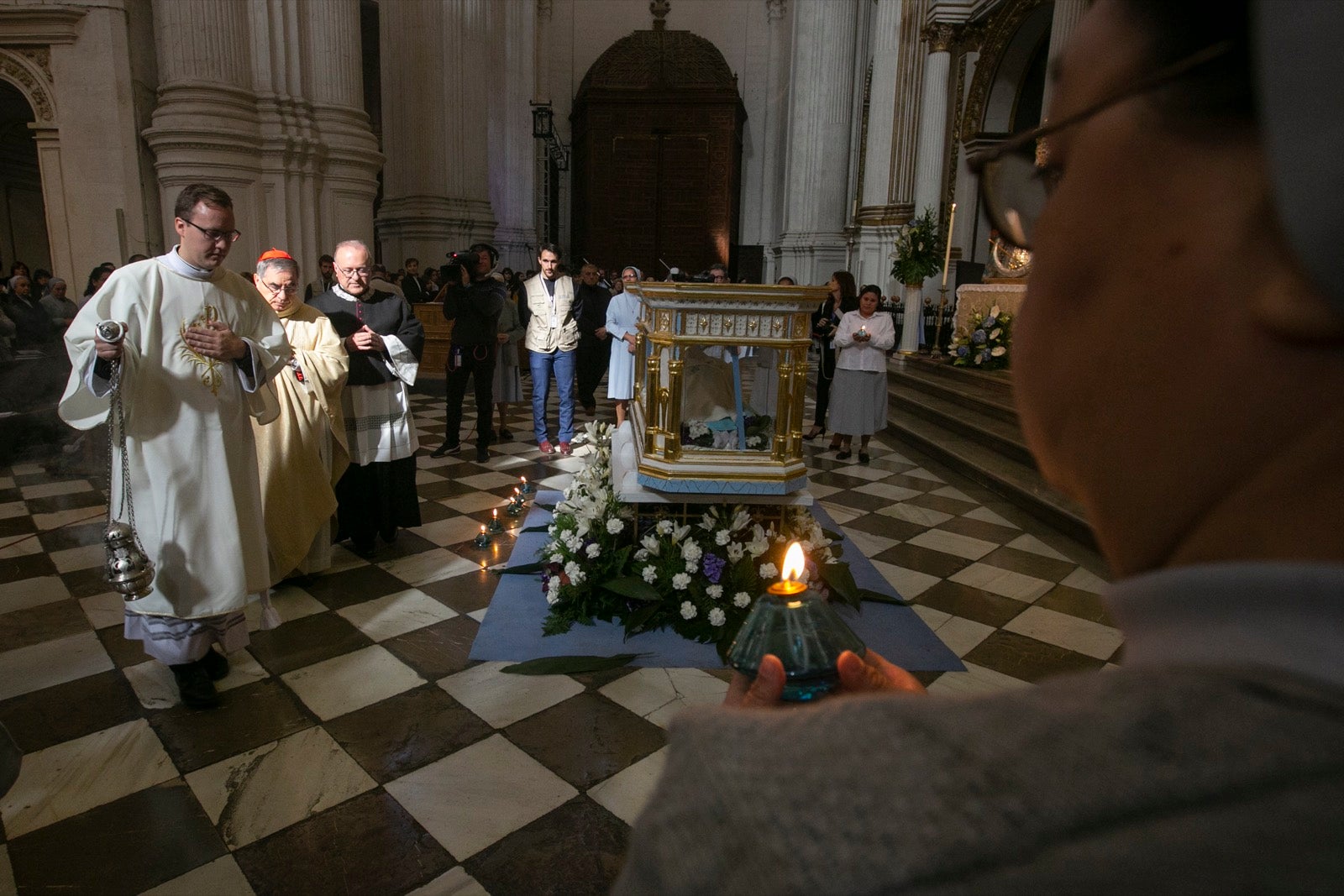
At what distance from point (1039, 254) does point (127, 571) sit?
9.76 ft

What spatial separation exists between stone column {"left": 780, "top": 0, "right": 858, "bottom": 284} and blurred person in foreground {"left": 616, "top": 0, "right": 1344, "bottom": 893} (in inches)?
626

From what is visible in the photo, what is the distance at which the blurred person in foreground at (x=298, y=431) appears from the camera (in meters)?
3.89

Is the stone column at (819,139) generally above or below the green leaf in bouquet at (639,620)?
above

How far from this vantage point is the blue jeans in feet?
23.8

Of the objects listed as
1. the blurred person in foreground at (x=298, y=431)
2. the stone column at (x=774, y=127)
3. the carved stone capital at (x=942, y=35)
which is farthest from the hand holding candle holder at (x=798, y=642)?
the stone column at (x=774, y=127)

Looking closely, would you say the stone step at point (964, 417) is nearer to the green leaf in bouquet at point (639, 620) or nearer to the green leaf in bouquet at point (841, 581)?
the green leaf in bouquet at point (841, 581)

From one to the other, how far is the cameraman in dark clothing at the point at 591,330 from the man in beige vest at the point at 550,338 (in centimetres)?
70

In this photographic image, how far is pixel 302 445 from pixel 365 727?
1711 millimetres

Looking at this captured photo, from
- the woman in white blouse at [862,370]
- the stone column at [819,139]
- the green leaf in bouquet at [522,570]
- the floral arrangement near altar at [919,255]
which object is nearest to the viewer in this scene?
the green leaf in bouquet at [522,570]

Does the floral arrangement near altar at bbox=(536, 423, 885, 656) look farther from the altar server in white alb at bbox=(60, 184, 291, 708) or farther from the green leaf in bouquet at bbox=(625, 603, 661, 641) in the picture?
the altar server in white alb at bbox=(60, 184, 291, 708)

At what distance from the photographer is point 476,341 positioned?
6.95 meters

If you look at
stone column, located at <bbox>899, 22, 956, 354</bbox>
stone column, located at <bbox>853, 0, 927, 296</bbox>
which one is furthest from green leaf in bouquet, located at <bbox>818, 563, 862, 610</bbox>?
stone column, located at <bbox>853, 0, 927, 296</bbox>

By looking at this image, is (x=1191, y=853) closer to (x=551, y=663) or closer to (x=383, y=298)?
(x=551, y=663)

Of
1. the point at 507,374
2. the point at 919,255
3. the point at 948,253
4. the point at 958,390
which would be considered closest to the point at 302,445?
the point at 507,374
